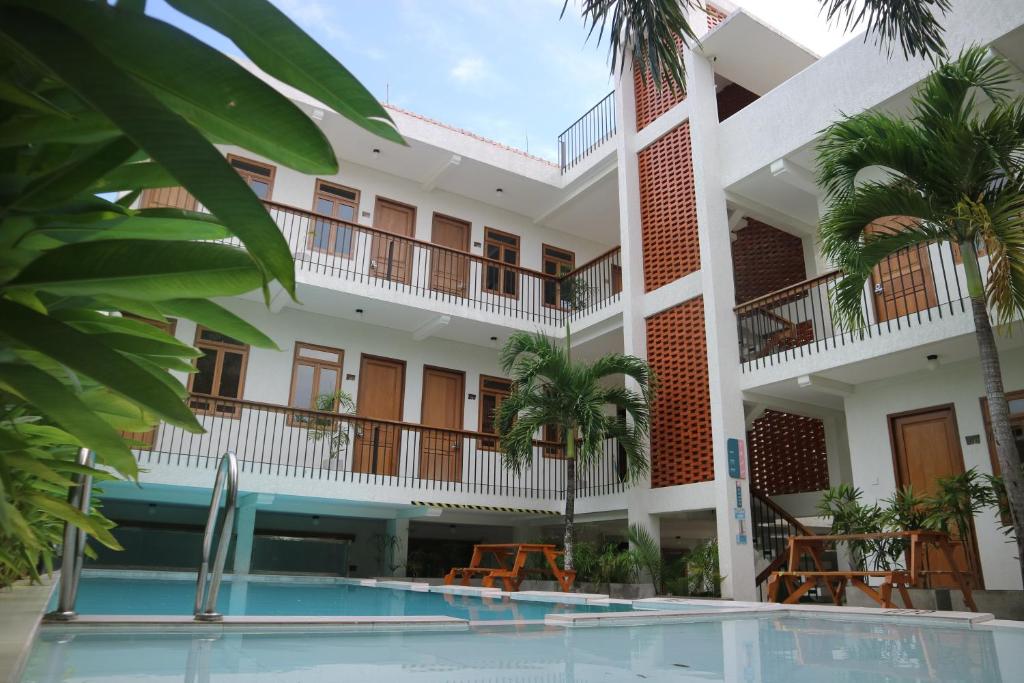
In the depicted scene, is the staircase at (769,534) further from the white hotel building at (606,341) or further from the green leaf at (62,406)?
the green leaf at (62,406)

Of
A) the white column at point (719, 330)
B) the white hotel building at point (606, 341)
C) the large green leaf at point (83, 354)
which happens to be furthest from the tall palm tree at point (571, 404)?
the large green leaf at point (83, 354)

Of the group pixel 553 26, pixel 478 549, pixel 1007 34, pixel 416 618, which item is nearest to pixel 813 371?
pixel 1007 34

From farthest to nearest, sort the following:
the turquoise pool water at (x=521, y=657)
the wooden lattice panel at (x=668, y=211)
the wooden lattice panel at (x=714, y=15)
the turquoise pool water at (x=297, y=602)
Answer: the wooden lattice panel at (x=714, y=15) < the wooden lattice panel at (x=668, y=211) < the turquoise pool water at (x=297, y=602) < the turquoise pool water at (x=521, y=657)

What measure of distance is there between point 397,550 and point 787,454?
6791 millimetres

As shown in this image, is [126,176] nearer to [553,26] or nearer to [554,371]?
[553,26]

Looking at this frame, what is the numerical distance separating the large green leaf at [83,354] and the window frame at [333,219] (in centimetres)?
1144

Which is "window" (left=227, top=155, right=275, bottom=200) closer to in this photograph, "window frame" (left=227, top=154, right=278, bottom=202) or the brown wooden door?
"window frame" (left=227, top=154, right=278, bottom=202)

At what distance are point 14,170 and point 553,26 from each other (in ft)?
16.7

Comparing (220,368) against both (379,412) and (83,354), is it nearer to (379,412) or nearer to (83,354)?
(379,412)

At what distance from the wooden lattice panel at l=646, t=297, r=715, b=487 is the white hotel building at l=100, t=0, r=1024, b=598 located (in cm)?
4

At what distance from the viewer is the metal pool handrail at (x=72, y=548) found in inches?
125

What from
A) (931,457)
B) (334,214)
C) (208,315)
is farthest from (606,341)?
(208,315)

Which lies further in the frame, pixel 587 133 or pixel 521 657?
pixel 587 133

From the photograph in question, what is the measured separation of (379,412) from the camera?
43.5 ft
